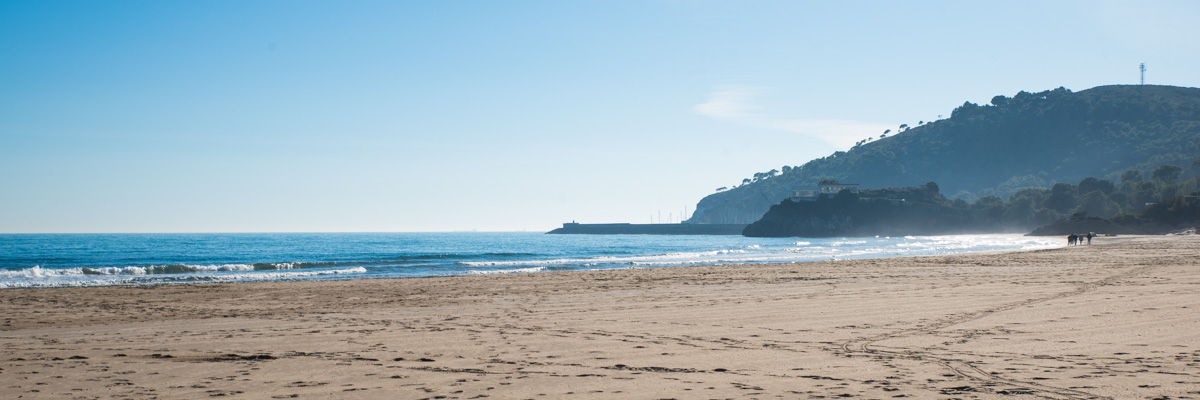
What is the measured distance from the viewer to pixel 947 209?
6609 inches

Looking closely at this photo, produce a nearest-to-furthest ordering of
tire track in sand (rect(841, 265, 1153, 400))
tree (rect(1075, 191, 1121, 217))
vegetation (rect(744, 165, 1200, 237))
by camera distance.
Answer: tire track in sand (rect(841, 265, 1153, 400))
tree (rect(1075, 191, 1121, 217))
vegetation (rect(744, 165, 1200, 237))

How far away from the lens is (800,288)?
19.2m

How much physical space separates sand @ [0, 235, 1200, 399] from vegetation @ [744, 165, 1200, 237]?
14868cm

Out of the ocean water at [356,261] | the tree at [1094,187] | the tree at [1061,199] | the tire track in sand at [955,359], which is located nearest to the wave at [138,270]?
the ocean water at [356,261]

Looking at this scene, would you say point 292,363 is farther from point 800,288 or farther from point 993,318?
point 800,288

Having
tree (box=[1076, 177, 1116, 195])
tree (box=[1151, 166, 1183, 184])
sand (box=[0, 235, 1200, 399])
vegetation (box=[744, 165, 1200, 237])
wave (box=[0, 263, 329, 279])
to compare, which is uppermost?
tree (box=[1151, 166, 1183, 184])

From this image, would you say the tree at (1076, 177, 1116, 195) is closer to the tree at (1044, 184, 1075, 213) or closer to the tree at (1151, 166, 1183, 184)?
the tree at (1044, 184, 1075, 213)

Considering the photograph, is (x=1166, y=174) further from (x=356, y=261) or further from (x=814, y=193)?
(x=356, y=261)

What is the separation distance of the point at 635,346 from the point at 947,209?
568 feet

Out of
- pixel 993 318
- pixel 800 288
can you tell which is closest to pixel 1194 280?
pixel 800 288

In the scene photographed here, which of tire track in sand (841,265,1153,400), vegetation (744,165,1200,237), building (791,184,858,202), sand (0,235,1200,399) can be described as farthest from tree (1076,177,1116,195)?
tire track in sand (841,265,1153,400)

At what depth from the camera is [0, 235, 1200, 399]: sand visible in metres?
6.89

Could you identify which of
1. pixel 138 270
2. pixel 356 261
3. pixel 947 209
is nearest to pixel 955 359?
pixel 138 270

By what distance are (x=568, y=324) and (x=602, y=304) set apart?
366 centimetres
